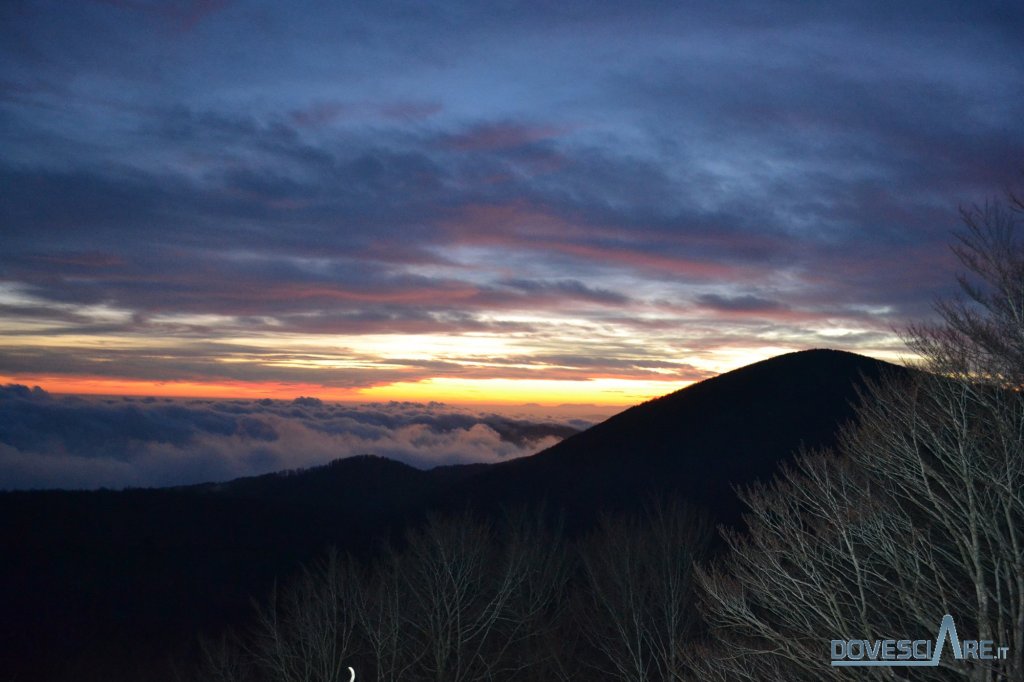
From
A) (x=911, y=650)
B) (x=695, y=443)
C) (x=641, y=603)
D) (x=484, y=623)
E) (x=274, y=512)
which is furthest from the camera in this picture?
(x=274, y=512)

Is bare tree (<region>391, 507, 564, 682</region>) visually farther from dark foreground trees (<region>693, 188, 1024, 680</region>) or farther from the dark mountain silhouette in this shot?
the dark mountain silhouette

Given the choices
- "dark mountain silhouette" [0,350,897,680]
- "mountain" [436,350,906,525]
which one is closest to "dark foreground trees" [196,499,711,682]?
"dark mountain silhouette" [0,350,897,680]

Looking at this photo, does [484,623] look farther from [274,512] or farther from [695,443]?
[274,512]

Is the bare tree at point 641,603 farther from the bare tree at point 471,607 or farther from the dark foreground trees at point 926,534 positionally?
the dark foreground trees at point 926,534

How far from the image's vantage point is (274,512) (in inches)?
5335

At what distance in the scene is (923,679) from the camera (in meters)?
14.0

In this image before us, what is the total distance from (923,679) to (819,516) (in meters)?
4.02

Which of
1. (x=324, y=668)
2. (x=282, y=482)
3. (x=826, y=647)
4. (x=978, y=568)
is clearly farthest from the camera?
(x=282, y=482)

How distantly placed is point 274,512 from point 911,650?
132497 mm

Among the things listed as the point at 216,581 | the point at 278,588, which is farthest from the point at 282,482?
the point at 278,588

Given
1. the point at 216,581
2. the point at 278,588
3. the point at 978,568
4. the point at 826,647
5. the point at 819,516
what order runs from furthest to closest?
the point at 216,581
the point at 278,588
the point at 819,516
the point at 826,647
the point at 978,568

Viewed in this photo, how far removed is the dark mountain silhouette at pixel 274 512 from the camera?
101 metres

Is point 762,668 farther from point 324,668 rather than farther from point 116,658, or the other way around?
point 116,658

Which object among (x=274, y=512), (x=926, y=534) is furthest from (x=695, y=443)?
(x=926, y=534)
